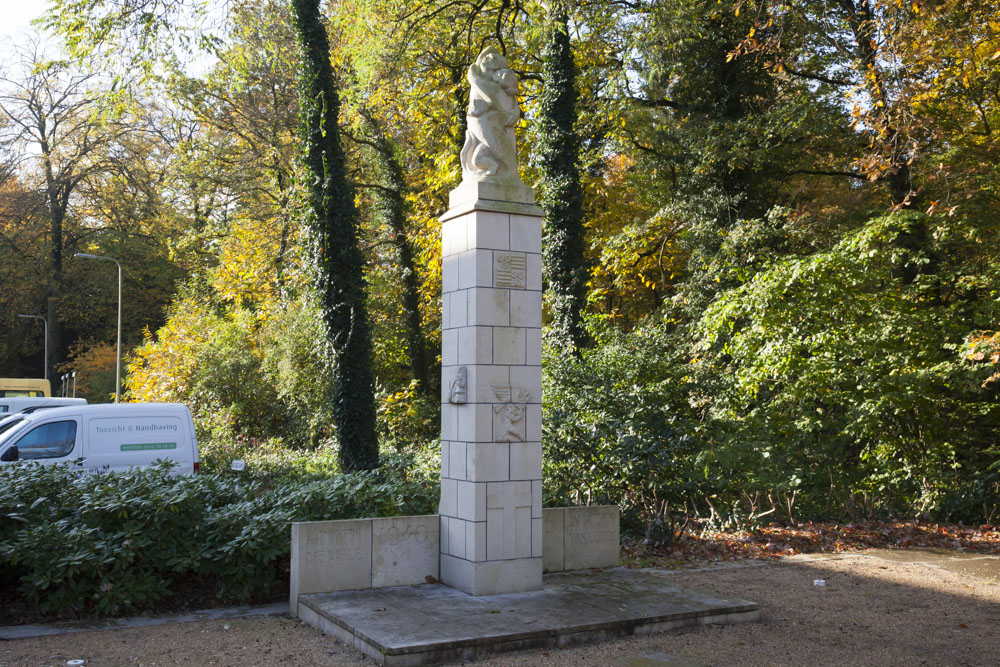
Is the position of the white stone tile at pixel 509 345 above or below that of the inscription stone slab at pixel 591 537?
above

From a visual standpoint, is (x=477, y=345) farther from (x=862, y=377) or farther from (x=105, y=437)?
(x=105, y=437)

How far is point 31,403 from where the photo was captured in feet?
71.7

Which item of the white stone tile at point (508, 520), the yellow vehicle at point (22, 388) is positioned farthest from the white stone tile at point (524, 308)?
the yellow vehicle at point (22, 388)

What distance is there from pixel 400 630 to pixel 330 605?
1023mm

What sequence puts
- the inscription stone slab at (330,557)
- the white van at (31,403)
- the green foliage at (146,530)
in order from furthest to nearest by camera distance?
the white van at (31,403) → the inscription stone slab at (330,557) → the green foliage at (146,530)

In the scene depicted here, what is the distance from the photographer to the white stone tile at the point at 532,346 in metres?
7.98

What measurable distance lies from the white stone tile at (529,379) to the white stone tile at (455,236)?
4.10 ft

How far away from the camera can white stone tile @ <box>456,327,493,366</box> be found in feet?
25.2

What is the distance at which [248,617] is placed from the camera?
294 inches

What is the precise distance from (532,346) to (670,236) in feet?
45.4

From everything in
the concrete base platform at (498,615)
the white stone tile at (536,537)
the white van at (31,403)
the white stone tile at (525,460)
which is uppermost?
the white van at (31,403)

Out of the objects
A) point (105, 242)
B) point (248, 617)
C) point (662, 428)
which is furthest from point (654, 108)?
point (105, 242)

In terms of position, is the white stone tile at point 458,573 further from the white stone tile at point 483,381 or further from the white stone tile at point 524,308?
the white stone tile at point 524,308

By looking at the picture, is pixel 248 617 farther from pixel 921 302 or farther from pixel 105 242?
pixel 105 242
